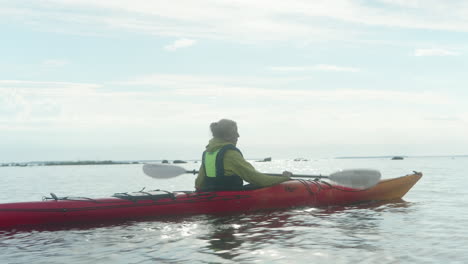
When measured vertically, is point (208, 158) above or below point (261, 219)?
above

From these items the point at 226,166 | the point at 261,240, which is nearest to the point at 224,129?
the point at 226,166

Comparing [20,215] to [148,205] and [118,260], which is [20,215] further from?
[118,260]

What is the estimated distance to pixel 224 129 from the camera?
28.9 ft

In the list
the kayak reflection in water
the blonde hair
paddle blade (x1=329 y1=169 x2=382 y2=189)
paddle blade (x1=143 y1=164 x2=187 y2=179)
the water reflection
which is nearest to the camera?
the water reflection

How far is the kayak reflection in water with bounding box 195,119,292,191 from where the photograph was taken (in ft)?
28.2

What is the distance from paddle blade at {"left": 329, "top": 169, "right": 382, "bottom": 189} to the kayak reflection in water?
5.08 feet

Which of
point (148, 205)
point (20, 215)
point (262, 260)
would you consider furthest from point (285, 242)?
point (20, 215)

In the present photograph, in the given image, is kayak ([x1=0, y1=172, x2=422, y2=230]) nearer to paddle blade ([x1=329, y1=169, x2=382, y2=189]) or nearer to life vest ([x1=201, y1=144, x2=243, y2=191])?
life vest ([x1=201, y1=144, x2=243, y2=191])

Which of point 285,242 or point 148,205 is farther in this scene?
point 148,205

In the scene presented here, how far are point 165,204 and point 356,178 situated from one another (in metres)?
4.31

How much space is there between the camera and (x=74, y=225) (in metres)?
8.01

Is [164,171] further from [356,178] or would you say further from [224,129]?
[356,178]

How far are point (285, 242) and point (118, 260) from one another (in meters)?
2.39

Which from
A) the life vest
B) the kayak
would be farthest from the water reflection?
the life vest
